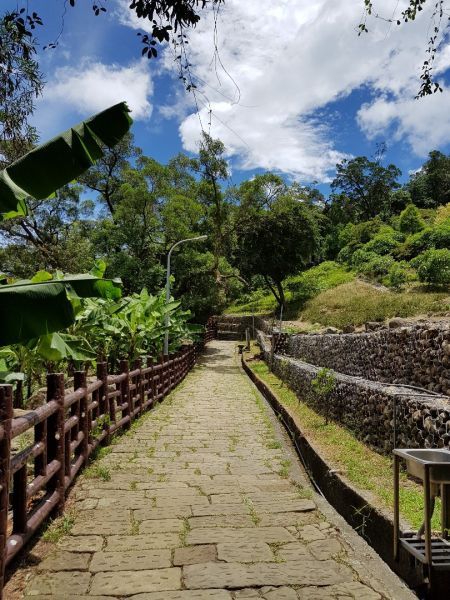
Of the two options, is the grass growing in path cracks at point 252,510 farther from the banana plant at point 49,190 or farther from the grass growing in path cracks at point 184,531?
the banana plant at point 49,190

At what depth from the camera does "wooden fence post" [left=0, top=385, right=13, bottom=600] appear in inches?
119

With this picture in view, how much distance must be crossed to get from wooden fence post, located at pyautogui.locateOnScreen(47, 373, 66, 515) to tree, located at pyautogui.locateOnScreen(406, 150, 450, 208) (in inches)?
2604

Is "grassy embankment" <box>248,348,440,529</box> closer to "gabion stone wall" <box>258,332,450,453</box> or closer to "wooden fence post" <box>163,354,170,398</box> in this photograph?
"gabion stone wall" <box>258,332,450,453</box>

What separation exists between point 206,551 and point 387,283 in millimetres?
25984

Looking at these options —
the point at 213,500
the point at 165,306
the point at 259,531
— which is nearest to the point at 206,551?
the point at 259,531

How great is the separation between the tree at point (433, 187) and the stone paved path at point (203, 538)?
64028mm

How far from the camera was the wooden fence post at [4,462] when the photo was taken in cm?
303

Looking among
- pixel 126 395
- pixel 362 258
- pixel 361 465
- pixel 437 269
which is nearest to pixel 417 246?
pixel 362 258

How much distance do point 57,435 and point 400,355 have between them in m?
5.71

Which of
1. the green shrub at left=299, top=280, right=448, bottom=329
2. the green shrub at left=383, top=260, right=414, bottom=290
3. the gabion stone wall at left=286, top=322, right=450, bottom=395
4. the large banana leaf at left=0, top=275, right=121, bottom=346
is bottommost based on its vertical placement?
the gabion stone wall at left=286, top=322, right=450, bottom=395

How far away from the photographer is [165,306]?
14953 millimetres

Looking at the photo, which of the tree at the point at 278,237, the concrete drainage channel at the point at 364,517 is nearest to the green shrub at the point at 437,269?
the tree at the point at 278,237

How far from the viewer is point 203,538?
13.4ft

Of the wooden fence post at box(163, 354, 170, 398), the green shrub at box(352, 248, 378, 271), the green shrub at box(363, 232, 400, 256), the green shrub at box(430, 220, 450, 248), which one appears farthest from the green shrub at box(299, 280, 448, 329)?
the wooden fence post at box(163, 354, 170, 398)
